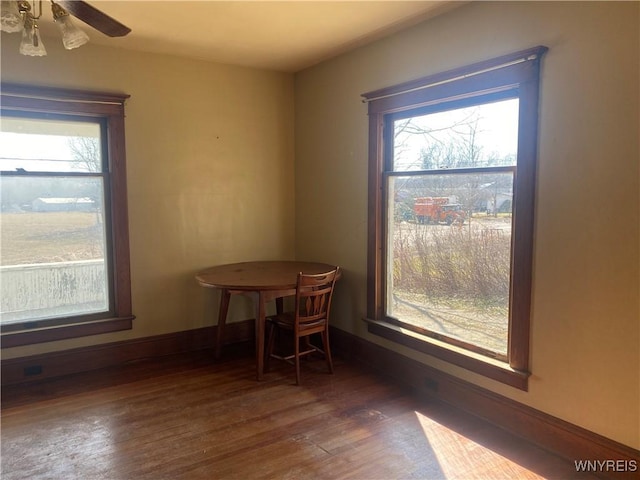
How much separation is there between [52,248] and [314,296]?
6.67ft

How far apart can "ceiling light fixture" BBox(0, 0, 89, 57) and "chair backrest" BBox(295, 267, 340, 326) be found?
6.39ft

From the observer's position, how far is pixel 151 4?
2742mm

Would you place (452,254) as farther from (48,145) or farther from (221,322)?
(48,145)

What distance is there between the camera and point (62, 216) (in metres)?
3.48

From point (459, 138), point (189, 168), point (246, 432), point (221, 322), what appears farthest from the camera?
A: point (189, 168)

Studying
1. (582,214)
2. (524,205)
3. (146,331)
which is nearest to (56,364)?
(146,331)

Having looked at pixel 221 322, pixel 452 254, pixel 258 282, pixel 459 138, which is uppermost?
pixel 459 138

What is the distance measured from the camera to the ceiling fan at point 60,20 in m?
1.72

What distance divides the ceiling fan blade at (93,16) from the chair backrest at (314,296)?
1.88 meters

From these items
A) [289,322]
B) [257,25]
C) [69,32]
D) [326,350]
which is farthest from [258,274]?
[69,32]

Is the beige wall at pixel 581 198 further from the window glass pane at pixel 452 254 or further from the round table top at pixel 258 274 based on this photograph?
the round table top at pixel 258 274

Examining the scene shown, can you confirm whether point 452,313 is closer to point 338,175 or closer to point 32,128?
point 338,175

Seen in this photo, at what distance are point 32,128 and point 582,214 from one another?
12.0ft

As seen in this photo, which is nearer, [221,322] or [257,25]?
[257,25]
